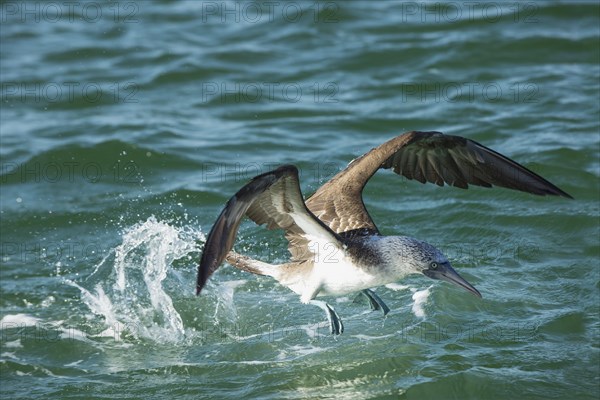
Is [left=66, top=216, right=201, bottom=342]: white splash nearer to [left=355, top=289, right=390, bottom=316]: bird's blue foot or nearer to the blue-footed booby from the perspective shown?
the blue-footed booby

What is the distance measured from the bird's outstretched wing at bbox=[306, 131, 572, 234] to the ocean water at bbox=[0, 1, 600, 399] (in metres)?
1.15

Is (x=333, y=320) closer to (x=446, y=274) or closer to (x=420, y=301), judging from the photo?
(x=446, y=274)

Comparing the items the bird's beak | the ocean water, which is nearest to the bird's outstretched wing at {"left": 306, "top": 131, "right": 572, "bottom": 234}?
the bird's beak

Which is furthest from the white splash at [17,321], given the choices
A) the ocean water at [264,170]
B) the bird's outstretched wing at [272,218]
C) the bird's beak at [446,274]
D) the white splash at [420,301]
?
the bird's beak at [446,274]

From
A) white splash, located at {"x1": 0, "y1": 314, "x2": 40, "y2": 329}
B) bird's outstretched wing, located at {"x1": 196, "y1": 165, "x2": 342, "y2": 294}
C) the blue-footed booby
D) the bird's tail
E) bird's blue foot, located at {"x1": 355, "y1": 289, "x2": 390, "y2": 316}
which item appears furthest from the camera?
white splash, located at {"x1": 0, "y1": 314, "x2": 40, "y2": 329}

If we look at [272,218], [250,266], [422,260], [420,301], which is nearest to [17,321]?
[250,266]

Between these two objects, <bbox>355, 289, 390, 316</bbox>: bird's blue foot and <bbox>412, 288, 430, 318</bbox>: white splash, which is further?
<bbox>412, 288, 430, 318</bbox>: white splash

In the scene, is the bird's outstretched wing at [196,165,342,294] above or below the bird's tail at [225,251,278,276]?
above

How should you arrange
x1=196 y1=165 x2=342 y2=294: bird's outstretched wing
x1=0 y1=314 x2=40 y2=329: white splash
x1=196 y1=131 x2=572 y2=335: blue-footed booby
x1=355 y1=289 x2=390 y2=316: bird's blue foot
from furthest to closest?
x1=0 y1=314 x2=40 y2=329: white splash, x1=355 y1=289 x2=390 y2=316: bird's blue foot, x1=196 y1=131 x2=572 y2=335: blue-footed booby, x1=196 y1=165 x2=342 y2=294: bird's outstretched wing

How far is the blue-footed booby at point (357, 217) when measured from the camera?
7348 millimetres

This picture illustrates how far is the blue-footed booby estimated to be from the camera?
24.1 feet

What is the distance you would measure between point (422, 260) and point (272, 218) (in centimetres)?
125

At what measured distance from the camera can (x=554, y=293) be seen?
9.27m

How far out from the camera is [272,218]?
7.59 m
